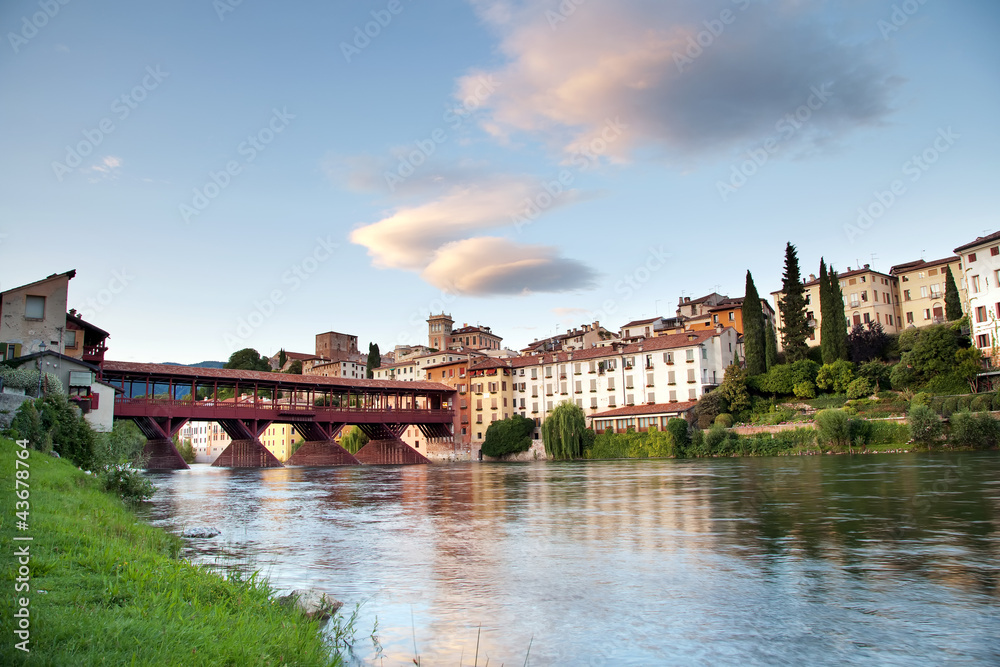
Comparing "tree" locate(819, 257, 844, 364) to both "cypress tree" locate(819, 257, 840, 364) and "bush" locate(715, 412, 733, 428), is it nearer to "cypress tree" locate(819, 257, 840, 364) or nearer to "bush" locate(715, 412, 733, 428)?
"cypress tree" locate(819, 257, 840, 364)

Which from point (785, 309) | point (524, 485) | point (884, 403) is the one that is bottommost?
point (524, 485)

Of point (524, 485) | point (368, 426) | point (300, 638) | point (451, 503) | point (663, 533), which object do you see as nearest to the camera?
point (300, 638)

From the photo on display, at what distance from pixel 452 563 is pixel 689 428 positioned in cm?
4910

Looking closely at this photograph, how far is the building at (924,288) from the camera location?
64938mm

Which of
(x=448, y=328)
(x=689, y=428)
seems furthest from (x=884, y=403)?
(x=448, y=328)

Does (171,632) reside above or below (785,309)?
below

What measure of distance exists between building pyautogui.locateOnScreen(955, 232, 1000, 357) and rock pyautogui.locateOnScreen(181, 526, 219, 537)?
5165cm

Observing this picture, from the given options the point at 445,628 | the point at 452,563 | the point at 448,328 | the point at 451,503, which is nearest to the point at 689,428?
the point at 451,503

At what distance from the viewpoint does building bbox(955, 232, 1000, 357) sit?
156 ft

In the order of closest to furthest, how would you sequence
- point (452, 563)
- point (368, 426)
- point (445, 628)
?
1. point (445, 628)
2. point (452, 563)
3. point (368, 426)

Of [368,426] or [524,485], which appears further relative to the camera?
[368,426]

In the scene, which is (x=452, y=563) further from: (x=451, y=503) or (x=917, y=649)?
(x=451, y=503)

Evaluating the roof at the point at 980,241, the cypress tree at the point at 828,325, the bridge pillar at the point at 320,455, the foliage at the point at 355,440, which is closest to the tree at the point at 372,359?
the foliage at the point at 355,440

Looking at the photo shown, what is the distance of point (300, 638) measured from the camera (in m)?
5.56
